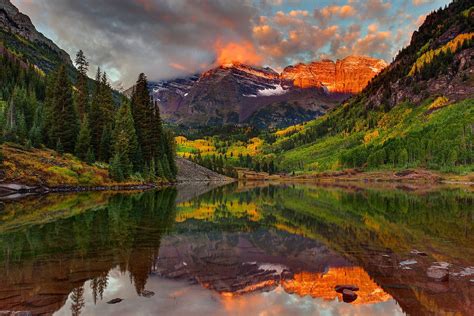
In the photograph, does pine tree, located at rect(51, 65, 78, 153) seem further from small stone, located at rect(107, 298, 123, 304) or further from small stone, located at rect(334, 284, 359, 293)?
small stone, located at rect(334, 284, 359, 293)

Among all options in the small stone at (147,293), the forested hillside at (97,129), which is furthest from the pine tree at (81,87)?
the small stone at (147,293)

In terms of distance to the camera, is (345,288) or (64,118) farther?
(64,118)

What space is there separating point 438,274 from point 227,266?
36.9 feet

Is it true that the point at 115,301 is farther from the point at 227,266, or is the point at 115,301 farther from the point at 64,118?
the point at 64,118

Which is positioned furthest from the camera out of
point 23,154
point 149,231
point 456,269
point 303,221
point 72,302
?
point 23,154

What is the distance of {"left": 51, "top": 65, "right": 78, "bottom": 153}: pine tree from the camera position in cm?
9219

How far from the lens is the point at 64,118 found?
9350 centimetres

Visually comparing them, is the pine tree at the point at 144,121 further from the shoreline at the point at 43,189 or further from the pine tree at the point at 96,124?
the shoreline at the point at 43,189

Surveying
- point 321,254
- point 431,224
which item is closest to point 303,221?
point 431,224

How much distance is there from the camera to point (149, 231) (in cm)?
3262

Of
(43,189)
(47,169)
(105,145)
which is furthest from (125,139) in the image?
(43,189)

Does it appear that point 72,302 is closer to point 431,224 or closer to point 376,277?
point 376,277

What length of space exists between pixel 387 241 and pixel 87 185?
2675 inches

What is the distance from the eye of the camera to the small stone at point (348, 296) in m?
16.4
